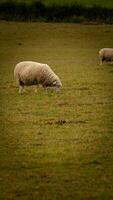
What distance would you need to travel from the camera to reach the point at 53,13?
5400cm

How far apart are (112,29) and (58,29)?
4.00 m

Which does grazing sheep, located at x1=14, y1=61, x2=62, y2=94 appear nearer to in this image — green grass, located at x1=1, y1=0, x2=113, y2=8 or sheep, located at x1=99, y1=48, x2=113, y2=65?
sheep, located at x1=99, y1=48, x2=113, y2=65

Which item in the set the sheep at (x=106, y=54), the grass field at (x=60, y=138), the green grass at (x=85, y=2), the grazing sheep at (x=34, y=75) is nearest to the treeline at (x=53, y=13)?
the green grass at (x=85, y=2)

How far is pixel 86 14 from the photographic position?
5384 cm

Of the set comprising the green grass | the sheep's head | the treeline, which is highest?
the green grass

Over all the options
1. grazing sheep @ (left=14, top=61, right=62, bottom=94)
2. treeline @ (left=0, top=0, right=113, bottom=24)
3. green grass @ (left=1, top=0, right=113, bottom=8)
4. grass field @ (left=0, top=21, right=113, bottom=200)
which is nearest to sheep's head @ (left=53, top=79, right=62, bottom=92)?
grazing sheep @ (left=14, top=61, right=62, bottom=94)

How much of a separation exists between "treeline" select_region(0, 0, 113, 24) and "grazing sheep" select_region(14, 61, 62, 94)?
1347 inches

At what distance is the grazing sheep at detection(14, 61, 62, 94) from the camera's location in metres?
16.6

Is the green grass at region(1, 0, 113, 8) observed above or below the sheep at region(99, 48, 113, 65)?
above

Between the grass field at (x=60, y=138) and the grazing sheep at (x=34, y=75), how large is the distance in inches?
13.2

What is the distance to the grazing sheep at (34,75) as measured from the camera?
16.6 meters

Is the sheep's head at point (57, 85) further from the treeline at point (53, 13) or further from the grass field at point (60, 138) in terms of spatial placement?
the treeline at point (53, 13)

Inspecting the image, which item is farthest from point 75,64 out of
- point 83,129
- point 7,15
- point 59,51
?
point 7,15

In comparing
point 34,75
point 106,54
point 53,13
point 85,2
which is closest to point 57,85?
point 34,75
